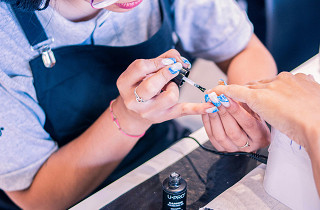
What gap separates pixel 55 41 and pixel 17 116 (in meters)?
0.20

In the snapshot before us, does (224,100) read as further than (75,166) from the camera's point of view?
No

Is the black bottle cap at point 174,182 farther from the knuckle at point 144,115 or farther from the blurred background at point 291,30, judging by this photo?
the blurred background at point 291,30

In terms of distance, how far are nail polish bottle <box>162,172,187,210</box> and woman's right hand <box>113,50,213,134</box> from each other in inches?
5.9

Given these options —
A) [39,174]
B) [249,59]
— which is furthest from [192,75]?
[39,174]

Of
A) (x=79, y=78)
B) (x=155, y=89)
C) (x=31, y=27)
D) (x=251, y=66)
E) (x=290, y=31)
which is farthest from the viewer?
(x=290, y=31)

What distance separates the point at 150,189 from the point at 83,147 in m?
0.22

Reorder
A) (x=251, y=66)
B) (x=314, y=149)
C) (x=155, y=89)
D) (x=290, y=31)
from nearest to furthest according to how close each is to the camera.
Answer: (x=314, y=149), (x=155, y=89), (x=251, y=66), (x=290, y=31)

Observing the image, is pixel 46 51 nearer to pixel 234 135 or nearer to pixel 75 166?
pixel 75 166

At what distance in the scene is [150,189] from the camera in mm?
776

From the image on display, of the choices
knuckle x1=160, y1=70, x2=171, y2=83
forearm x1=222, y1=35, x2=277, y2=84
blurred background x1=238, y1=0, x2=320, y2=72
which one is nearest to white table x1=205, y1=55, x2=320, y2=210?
knuckle x1=160, y1=70, x2=171, y2=83

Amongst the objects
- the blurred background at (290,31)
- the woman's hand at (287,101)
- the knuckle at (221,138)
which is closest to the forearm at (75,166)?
the knuckle at (221,138)

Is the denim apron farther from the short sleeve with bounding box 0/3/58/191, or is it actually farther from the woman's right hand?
the woman's right hand

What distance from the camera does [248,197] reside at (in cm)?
70

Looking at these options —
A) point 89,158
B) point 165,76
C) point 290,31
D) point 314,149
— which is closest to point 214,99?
point 165,76
